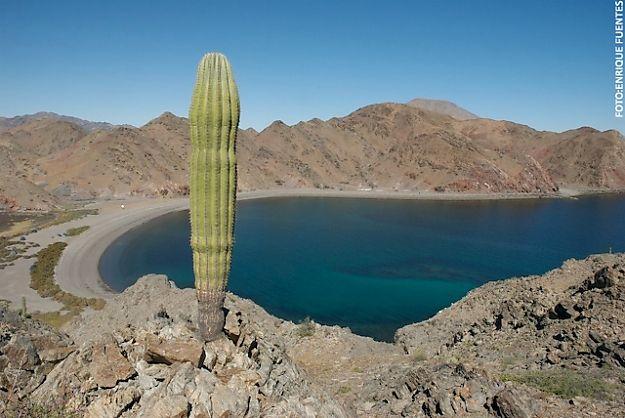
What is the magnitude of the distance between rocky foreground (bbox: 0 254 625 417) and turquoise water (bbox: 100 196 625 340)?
14885 mm

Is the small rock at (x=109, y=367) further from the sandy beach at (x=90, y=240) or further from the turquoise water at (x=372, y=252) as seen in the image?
the sandy beach at (x=90, y=240)

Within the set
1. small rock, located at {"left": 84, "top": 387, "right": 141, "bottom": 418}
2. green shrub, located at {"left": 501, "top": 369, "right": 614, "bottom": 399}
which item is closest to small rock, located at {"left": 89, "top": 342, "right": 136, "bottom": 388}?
small rock, located at {"left": 84, "top": 387, "right": 141, "bottom": 418}

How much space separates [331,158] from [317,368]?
149 meters

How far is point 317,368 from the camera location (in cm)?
2223

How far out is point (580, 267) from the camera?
31219mm

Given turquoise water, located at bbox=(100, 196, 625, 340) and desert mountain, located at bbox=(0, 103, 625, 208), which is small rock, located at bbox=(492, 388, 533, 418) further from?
desert mountain, located at bbox=(0, 103, 625, 208)

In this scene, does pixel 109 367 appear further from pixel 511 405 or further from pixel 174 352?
pixel 511 405

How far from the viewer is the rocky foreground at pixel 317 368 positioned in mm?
11789

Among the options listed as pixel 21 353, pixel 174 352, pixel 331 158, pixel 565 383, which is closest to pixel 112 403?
pixel 174 352

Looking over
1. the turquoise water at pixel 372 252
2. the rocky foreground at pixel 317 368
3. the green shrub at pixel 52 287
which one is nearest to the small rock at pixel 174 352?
the rocky foreground at pixel 317 368

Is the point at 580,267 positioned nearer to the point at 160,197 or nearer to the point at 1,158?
the point at 160,197

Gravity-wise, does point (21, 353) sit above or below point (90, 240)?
above

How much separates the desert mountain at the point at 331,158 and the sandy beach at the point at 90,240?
31.5 feet

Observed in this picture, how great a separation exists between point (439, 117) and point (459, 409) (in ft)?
642
